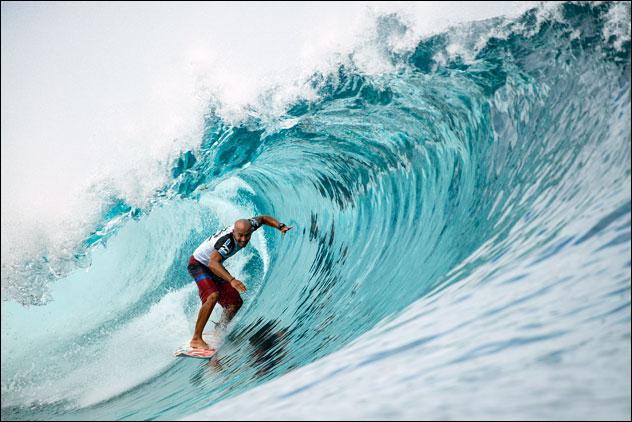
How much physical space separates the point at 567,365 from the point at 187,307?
4508mm

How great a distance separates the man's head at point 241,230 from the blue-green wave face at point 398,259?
103 cm

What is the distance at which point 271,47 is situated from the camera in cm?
557

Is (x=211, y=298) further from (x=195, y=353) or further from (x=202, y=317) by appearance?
(x=195, y=353)

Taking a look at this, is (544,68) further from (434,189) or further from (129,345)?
(129,345)

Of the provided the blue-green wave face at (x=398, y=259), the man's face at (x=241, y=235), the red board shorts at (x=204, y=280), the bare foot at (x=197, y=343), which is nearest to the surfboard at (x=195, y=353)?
the bare foot at (x=197, y=343)

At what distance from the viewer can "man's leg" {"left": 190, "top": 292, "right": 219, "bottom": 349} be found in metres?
4.49

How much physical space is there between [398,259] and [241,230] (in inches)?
62.1

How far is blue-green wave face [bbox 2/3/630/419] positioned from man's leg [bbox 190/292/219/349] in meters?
0.28

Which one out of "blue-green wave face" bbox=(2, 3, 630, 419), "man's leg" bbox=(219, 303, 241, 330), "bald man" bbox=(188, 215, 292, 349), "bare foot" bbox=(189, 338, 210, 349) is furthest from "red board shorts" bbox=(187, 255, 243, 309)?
"blue-green wave face" bbox=(2, 3, 630, 419)

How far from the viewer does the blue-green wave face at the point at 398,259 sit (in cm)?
295

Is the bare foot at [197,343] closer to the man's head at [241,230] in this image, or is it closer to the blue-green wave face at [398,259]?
the blue-green wave face at [398,259]

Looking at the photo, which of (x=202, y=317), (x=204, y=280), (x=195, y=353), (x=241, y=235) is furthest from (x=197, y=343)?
(x=241, y=235)

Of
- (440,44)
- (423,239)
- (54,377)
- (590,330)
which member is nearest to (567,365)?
(590,330)

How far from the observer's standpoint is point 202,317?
14.8 ft
